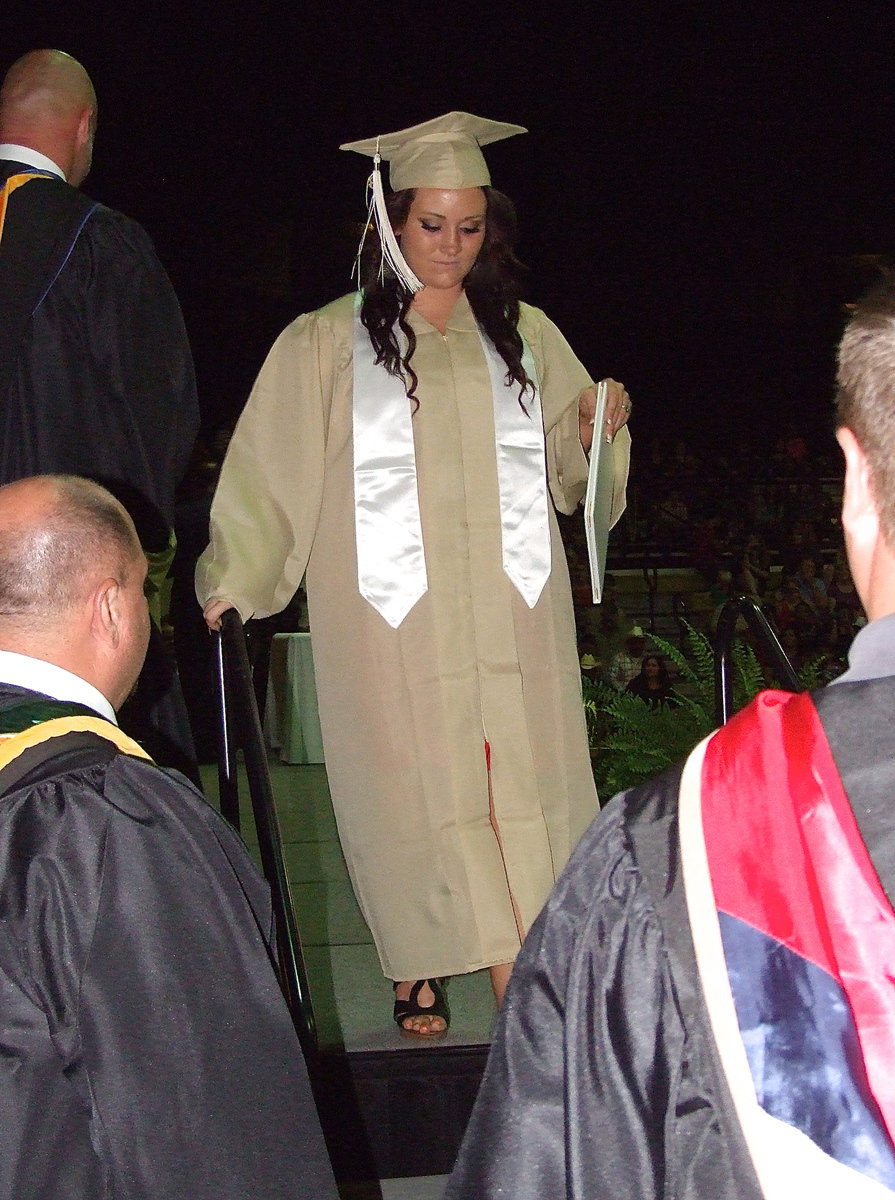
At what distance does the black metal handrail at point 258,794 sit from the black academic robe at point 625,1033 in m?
1.21

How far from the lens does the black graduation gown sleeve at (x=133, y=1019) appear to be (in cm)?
136

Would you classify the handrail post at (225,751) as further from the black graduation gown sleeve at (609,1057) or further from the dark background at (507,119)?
the black graduation gown sleeve at (609,1057)

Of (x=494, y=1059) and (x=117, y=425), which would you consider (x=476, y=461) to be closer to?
(x=117, y=425)

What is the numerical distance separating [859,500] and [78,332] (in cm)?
218

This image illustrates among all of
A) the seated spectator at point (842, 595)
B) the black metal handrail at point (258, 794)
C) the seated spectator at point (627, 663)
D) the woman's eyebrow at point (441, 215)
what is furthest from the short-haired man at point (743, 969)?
the seated spectator at point (842, 595)

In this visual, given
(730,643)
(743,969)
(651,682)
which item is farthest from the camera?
(651,682)

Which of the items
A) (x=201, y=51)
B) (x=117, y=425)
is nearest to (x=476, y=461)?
(x=117, y=425)

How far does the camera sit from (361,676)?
2947 mm

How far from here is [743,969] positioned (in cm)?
93

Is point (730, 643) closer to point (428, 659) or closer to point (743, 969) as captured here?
point (428, 659)

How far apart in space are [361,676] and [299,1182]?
1533 millimetres

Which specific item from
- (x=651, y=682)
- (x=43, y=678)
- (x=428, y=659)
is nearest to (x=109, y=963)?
→ (x=43, y=678)

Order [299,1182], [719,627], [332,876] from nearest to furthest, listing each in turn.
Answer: [299,1182] < [719,627] < [332,876]

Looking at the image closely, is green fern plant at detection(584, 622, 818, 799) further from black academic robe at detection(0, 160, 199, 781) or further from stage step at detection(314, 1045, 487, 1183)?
black academic robe at detection(0, 160, 199, 781)
